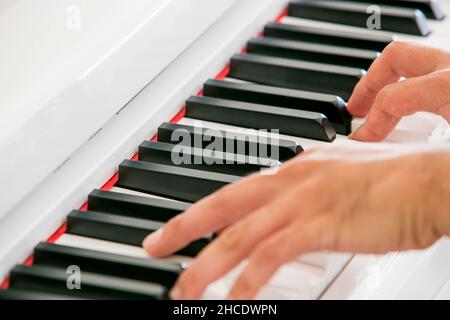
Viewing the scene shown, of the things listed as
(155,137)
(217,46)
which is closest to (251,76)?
(217,46)

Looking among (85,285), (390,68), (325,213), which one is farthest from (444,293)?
(85,285)

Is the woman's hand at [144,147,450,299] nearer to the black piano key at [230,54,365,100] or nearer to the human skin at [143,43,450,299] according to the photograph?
the human skin at [143,43,450,299]

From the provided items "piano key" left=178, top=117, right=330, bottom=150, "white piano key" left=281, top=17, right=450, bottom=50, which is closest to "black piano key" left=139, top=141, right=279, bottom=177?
"piano key" left=178, top=117, right=330, bottom=150

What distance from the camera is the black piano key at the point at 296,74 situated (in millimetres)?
1882

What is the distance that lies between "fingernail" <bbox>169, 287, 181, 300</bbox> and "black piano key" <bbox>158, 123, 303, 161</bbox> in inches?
14.8

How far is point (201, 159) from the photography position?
64.0 inches

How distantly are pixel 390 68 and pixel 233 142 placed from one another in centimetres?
34

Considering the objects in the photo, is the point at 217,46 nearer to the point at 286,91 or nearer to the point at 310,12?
the point at 286,91

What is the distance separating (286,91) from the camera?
6.01 ft

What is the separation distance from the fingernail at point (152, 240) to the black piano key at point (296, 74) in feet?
1.94

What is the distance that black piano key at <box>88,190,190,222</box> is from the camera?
4.91 ft

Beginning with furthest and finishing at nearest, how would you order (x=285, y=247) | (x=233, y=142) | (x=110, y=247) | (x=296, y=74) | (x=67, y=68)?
(x=296, y=74), (x=233, y=142), (x=67, y=68), (x=110, y=247), (x=285, y=247)

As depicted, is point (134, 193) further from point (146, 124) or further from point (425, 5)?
point (425, 5)

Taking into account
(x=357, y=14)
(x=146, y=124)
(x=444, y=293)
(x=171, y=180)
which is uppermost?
(x=357, y=14)
